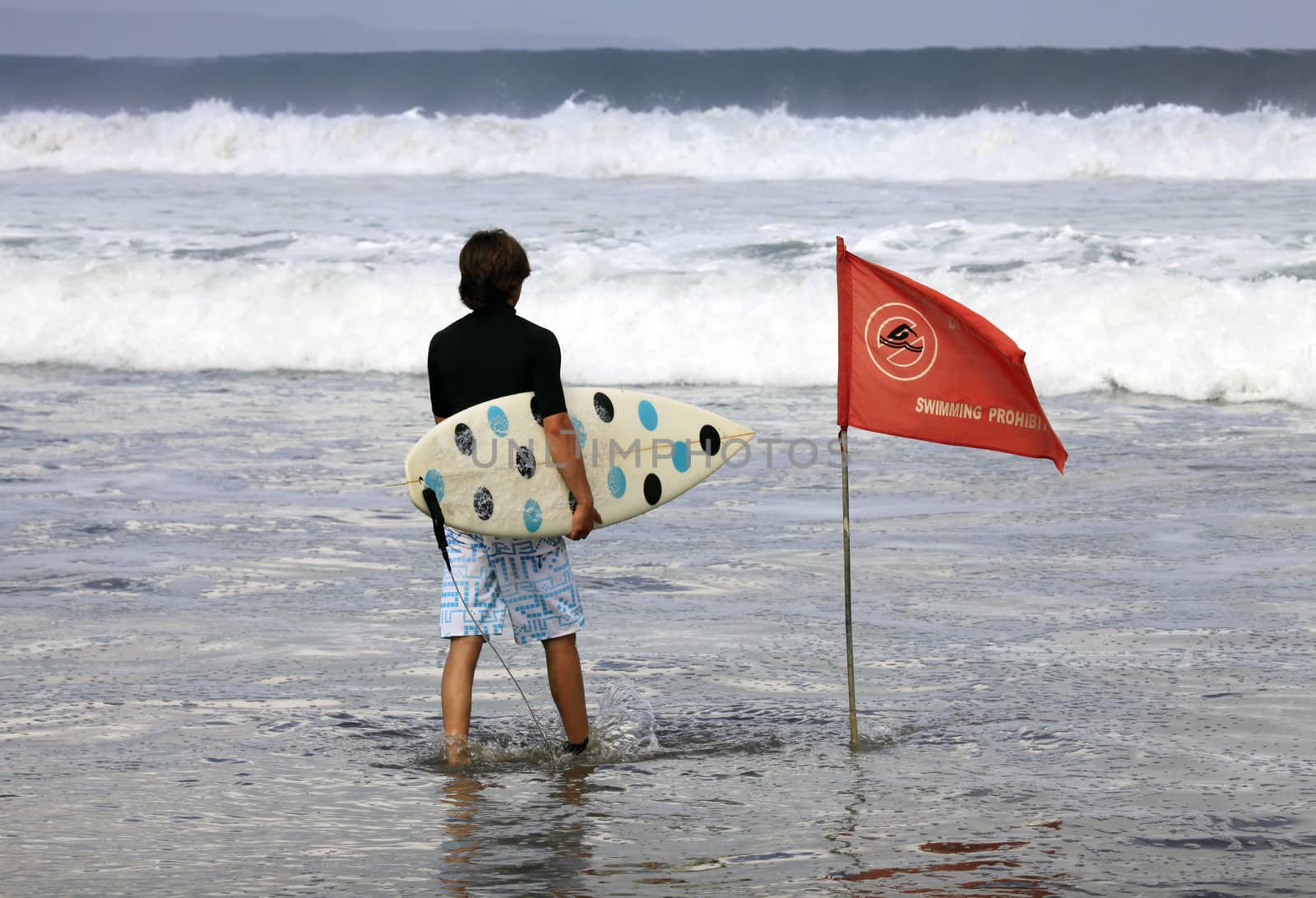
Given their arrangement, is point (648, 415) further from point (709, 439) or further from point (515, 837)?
point (515, 837)

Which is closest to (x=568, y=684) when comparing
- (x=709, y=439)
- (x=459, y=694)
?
(x=459, y=694)

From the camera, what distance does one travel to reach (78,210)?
26969mm

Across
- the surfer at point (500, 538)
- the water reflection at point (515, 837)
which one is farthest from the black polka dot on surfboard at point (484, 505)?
the water reflection at point (515, 837)

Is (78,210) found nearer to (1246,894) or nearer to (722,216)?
(722,216)

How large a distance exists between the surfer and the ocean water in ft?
0.86

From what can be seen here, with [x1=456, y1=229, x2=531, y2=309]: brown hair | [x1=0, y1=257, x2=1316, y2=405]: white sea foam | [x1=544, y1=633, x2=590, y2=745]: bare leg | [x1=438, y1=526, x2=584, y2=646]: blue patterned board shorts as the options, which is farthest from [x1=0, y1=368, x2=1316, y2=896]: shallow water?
[x1=0, y1=257, x2=1316, y2=405]: white sea foam

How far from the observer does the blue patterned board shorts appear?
4.89m

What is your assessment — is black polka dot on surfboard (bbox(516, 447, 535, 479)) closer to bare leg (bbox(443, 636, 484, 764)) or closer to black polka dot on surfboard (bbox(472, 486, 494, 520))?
black polka dot on surfboard (bbox(472, 486, 494, 520))

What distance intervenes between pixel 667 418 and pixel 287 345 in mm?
11183

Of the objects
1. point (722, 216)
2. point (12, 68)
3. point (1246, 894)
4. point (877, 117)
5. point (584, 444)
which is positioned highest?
point (12, 68)

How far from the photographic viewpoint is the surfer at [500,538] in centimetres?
474

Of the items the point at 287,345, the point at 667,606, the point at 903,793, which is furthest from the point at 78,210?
the point at 903,793

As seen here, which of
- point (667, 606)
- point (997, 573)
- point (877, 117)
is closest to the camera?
point (667, 606)

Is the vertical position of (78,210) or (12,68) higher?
(12,68)
